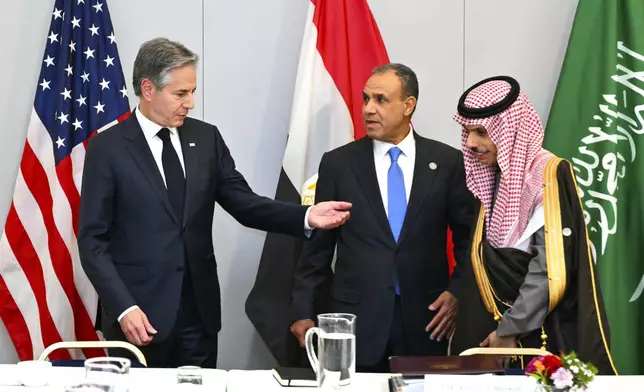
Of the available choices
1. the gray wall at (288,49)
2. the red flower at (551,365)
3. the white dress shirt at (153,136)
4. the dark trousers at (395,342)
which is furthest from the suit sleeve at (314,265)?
the red flower at (551,365)

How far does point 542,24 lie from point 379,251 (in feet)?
5.62

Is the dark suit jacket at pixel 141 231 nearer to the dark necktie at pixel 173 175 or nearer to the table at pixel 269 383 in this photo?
the dark necktie at pixel 173 175

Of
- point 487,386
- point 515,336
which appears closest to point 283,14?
point 515,336

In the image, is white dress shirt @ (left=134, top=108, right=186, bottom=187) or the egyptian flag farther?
the egyptian flag

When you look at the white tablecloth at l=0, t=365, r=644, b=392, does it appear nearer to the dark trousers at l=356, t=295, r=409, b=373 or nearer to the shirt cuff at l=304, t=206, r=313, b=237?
the dark trousers at l=356, t=295, r=409, b=373

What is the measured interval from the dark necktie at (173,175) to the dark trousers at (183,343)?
0.97 feet

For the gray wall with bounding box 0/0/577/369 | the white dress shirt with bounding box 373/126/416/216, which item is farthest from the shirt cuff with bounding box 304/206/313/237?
the gray wall with bounding box 0/0/577/369

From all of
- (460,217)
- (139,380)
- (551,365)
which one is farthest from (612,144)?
(139,380)

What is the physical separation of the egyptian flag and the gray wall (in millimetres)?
248

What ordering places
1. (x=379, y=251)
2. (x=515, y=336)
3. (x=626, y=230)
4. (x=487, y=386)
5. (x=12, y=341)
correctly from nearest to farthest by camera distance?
(x=487, y=386) → (x=515, y=336) → (x=379, y=251) → (x=626, y=230) → (x=12, y=341)

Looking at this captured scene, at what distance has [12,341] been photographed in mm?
4348

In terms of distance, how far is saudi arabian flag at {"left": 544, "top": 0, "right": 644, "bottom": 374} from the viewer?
13.3ft

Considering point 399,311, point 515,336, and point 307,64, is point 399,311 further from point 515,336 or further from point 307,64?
point 307,64

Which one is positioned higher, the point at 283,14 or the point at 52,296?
the point at 283,14
